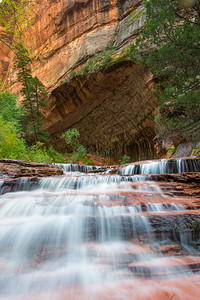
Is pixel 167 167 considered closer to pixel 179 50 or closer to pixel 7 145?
pixel 179 50

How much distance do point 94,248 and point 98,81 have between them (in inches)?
602

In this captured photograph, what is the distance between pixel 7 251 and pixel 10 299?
77 cm

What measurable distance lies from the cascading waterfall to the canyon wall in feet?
41.4

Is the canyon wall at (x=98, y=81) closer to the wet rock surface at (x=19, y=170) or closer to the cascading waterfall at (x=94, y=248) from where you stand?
the wet rock surface at (x=19, y=170)

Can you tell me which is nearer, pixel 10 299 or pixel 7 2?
pixel 10 299

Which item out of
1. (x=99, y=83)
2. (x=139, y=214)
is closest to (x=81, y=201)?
(x=139, y=214)

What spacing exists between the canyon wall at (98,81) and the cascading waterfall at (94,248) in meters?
12.6

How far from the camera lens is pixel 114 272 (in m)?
1.82

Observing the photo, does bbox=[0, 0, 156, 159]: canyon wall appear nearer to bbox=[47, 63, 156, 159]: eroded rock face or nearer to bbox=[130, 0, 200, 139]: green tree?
bbox=[47, 63, 156, 159]: eroded rock face

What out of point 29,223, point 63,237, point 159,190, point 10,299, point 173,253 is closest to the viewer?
point 10,299

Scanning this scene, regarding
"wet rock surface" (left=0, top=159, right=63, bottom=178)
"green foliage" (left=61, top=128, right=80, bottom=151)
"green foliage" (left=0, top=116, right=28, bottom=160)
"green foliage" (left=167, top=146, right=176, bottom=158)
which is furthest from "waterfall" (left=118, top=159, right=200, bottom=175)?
"green foliage" (left=61, top=128, right=80, bottom=151)

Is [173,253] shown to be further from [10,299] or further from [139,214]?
[10,299]

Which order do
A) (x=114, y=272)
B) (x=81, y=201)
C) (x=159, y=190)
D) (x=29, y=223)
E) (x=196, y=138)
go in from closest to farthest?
(x=114, y=272)
(x=29, y=223)
(x=81, y=201)
(x=159, y=190)
(x=196, y=138)

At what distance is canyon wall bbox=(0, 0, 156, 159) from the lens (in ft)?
47.9
